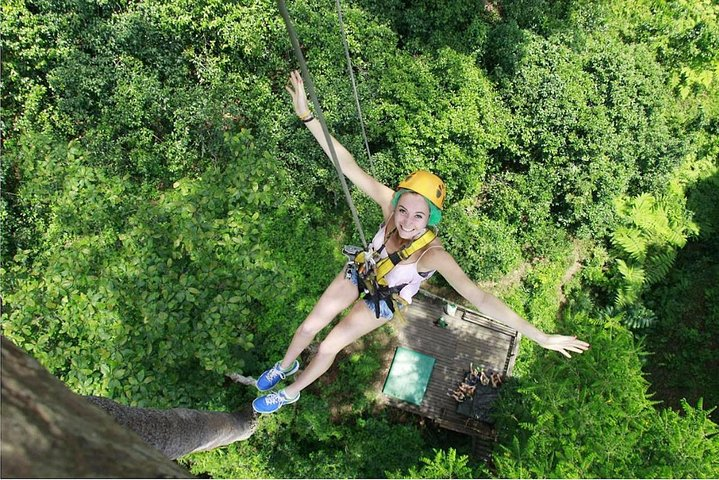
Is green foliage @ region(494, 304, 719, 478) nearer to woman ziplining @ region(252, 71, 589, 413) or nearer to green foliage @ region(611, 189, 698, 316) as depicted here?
green foliage @ region(611, 189, 698, 316)

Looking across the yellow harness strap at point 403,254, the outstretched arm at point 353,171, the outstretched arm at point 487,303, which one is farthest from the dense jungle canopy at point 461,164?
the yellow harness strap at point 403,254

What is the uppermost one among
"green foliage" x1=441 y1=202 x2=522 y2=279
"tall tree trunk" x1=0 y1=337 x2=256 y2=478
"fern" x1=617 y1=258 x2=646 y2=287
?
"green foliage" x1=441 y1=202 x2=522 y2=279

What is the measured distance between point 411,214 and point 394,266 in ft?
1.74

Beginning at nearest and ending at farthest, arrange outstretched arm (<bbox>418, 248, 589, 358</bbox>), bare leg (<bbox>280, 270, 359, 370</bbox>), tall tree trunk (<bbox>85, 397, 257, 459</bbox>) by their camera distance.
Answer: tall tree trunk (<bbox>85, 397, 257, 459</bbox>)
outstretched arm (<bbox>418, 248, 589, 358</bbox>)
bare leg (<bbox>280, 270, 359, 370</bbox>)

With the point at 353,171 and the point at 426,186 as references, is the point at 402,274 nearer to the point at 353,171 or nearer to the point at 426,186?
the point at 426,186

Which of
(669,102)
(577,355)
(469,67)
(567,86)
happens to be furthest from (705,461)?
(669,102)

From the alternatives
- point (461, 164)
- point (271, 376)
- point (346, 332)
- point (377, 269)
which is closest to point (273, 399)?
point (271, 376)

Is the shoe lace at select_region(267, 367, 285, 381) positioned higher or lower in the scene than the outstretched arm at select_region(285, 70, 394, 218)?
lower

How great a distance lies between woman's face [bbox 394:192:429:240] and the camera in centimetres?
373

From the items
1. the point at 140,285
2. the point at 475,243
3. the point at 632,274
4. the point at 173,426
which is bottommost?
the point at 173,426

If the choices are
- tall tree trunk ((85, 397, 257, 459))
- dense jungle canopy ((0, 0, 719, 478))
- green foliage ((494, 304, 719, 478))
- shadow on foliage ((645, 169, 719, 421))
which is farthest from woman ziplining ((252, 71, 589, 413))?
shadow on foliage ((645, 169, 719, 421))

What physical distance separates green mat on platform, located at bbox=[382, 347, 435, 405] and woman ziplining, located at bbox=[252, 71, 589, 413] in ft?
15.5

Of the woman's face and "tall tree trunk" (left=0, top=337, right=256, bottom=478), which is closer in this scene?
"tall tree trunk" (left=0, top=337, right=256, bottom=478)

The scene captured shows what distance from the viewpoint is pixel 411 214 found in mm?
3752
